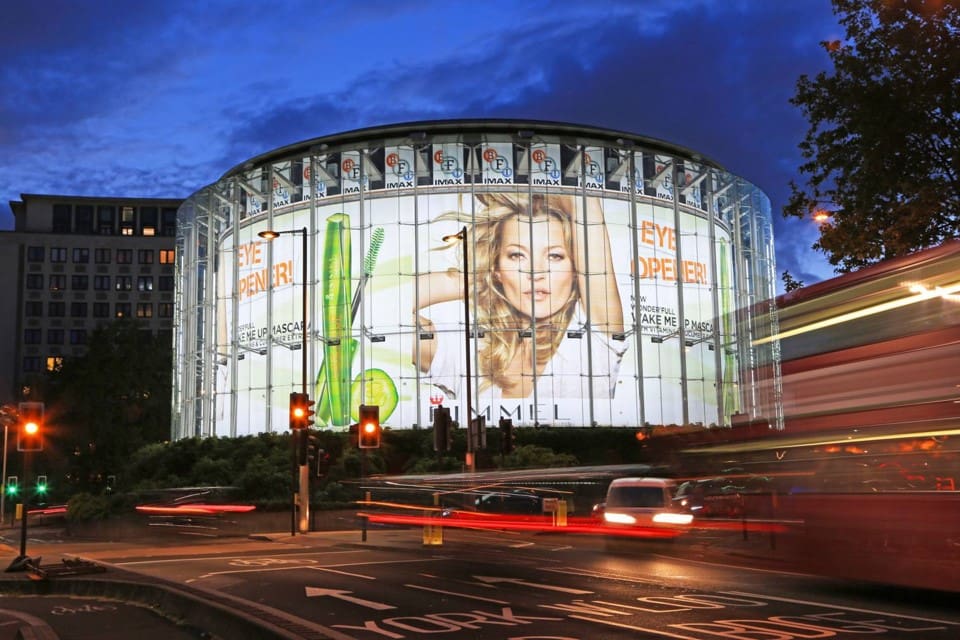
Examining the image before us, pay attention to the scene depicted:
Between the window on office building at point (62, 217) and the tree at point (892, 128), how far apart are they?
407 ft

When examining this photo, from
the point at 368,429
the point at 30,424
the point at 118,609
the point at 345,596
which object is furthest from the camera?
the point at 368,429

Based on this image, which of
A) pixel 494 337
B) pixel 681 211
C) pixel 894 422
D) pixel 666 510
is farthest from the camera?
pixel 681 211

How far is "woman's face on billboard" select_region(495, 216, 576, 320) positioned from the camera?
56719mm

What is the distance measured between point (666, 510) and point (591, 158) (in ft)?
119

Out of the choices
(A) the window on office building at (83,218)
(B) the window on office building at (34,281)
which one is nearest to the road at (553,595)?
(B) the window on office building at (34,281)

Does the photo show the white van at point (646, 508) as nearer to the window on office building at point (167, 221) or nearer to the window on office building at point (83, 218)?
the window on office building at point (167, 221)

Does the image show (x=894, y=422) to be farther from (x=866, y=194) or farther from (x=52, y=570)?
(x=52, y=570)

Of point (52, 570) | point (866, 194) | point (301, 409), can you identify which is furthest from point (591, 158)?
point (52, 570)

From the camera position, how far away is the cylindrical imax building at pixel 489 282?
56.4 metres

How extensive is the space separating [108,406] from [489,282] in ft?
118

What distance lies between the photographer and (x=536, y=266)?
57.3 metres

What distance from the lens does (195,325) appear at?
67.1 metres

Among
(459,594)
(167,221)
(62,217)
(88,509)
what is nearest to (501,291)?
(88,509)

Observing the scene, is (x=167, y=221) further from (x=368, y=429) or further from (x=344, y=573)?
(x=344, y=573)
